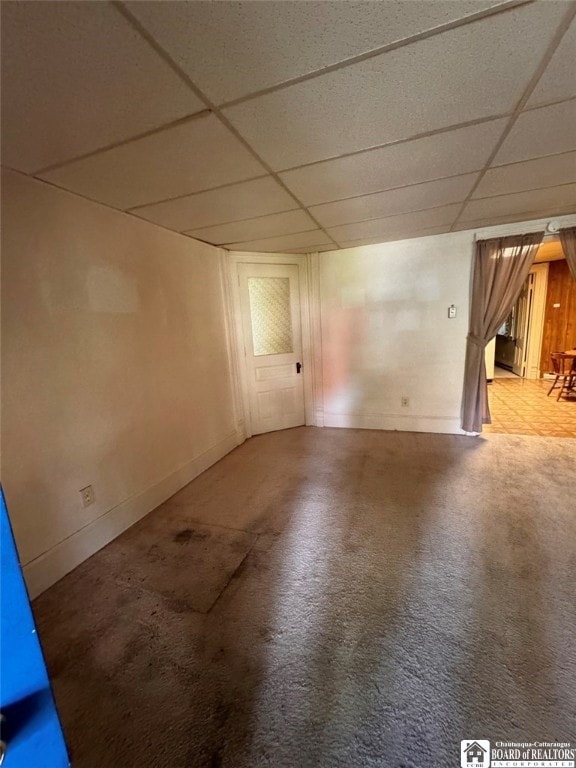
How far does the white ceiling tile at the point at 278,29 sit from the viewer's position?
0.88 m

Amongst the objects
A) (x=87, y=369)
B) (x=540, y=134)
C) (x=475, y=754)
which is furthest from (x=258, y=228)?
(x=475, y=754)

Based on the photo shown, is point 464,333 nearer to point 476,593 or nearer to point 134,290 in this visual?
point 476,593

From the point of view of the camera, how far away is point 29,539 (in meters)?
1.71

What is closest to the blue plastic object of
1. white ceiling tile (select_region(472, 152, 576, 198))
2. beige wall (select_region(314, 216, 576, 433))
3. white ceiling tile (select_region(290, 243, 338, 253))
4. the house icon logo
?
the house icon logo

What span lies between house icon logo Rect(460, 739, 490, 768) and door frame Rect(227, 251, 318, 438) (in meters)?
3.13

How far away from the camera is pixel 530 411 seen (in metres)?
4.38

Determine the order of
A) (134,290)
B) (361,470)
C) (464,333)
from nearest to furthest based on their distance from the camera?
(134,290) < (361,470) < (464,333)

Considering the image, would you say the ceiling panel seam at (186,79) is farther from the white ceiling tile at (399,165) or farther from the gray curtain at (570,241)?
the gray curtain at (570,241)

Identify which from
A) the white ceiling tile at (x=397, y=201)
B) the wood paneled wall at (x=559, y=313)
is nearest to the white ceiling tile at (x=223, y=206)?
the white ceiling tile at (x=397, y=201)

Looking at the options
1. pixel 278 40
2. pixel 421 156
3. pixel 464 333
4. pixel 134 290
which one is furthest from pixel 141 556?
pixel 464 333

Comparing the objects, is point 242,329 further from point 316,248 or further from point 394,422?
point 394,422

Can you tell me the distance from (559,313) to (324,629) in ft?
24.4

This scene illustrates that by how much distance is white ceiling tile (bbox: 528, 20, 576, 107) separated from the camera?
3.45 ft

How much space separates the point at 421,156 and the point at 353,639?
2.49 metres
